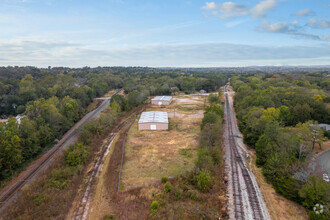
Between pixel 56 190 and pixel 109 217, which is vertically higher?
pixel 56 190

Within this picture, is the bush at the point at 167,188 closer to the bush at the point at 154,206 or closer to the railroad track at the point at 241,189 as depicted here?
the bush at the point at 154,206

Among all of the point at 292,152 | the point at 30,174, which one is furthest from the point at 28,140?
the point at 292,152

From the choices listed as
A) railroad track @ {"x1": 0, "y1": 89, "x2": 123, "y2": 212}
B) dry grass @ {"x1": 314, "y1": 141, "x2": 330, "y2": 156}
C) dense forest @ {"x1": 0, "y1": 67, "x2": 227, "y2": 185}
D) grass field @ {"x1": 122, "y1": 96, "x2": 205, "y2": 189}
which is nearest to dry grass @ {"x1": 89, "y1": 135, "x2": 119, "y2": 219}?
grass field @ {"x1": 122, "y1": 96, "x2": 205, "y2": 189}

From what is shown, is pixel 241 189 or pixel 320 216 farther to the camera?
pixel 241 189

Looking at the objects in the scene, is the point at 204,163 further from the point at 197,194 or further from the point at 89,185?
the point at 89,185

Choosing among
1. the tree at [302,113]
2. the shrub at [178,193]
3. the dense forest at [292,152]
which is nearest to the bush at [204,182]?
the shrub at [178,193]

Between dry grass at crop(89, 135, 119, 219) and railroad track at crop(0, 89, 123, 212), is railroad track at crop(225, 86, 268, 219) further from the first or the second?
railroad track at crop(0, 89, 123, 212)

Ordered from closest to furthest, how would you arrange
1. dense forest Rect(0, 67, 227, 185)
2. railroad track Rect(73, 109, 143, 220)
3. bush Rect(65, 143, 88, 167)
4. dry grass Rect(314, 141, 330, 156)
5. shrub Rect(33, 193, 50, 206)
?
railroad track Rect(73, 109, 143, 220)
shrub Rect(33, 193, 50, 206)
dense forest Rect(0, 67, 227, 185)
bush Rect(65, 143, 88, 167)
dry grass Rect(314, 141, 330, 156)
